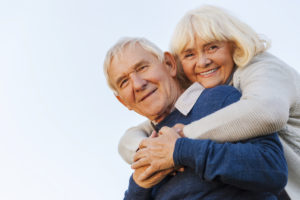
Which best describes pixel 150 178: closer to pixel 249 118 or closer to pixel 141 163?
pixel 141 163

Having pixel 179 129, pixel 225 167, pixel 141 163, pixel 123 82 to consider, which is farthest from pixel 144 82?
pixel 225 167

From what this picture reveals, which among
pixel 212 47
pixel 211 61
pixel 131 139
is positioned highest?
pixel 212 47

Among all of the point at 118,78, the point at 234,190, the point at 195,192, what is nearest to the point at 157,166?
the point at 195,192

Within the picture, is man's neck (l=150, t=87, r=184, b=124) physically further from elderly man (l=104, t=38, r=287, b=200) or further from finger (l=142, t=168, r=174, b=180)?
finger (l=142, t=168, r=174, b=180)

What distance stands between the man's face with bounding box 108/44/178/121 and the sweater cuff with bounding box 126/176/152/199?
22.8 inches

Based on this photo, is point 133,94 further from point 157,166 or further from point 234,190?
point 234,190

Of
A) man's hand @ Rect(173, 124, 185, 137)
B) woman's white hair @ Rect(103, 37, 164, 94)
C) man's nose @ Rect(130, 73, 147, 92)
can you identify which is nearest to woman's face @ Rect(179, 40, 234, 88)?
woman's white hair @ Rect(103, 37, 164, 94)

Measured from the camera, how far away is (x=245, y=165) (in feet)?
5.29

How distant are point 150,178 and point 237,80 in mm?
1123

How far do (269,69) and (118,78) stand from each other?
3.65ft

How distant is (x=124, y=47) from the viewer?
2635mm

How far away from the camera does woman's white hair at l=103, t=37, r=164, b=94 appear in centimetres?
263

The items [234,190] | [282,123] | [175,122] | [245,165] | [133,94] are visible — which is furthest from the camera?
[133,94]

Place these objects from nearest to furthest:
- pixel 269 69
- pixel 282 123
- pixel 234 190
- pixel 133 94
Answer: pixel 234 190
pixel 282 123
pixel 269 69
pixel 133 94
